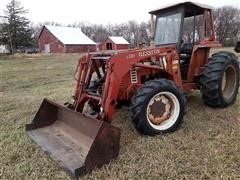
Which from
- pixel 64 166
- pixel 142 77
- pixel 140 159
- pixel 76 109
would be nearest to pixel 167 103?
pixel 142 77

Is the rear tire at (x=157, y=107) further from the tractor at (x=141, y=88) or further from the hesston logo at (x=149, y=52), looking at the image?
the hesston logo at (x=149, y=52)

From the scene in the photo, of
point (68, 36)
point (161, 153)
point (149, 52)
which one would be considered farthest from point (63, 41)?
point (161, 153)

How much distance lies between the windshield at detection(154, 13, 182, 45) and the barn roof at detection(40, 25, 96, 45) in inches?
1646

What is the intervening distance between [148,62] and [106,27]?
74322mm

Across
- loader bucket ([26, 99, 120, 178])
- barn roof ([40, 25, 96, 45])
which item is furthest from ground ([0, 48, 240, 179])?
barn roof ([40, 25, 96, 45])

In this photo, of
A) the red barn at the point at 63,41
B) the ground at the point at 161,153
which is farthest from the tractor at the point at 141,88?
the red barn at the point at 63,41

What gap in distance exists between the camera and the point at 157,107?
176 inches

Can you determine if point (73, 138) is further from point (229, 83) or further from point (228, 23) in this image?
point (228, 23)

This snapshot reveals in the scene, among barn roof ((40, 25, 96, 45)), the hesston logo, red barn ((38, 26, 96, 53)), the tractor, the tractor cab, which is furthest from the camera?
barn roof ((40, 25, 96, 45))

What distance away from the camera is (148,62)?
4.98 m

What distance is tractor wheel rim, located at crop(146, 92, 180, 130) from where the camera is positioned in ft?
14.5

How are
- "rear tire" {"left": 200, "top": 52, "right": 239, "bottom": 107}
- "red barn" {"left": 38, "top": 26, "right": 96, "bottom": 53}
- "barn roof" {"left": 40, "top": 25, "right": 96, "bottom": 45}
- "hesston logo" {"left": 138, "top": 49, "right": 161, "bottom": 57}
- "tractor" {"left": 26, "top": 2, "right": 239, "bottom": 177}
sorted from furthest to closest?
"barn roof" {"left": 40, "top": 25, "right": 96, "bottom": 45}
"red barn" {"left": 38, "top": 26, "right": 96, "bottom": 53}
"rear tire" {"left": 200, "top": 52, "right": 239, "bottom": 107}
"hesston logo" {"left": 138, "top": 49, "right": 161, "bottom": 57}
"tractor" {"left": 26, "top": 2, "right": 239, "bottom": 177}

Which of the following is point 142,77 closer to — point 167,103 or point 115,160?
point 167,103

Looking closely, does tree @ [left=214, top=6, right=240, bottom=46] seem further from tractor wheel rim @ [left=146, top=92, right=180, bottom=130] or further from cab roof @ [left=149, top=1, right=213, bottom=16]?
tractor wheel rim @ [left=146, top=92, right=180, bottom=130]
